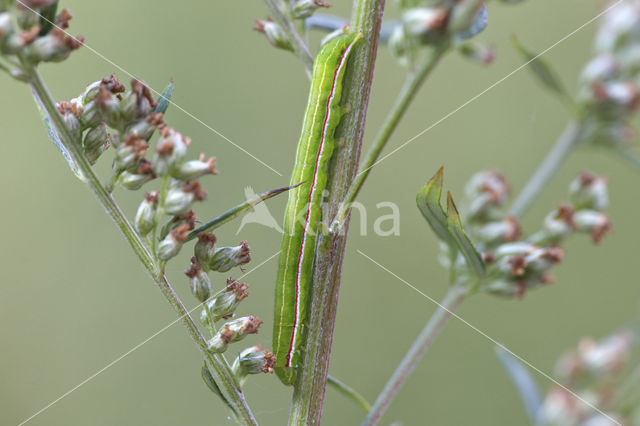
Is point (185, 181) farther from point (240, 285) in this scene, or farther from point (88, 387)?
point (88, 387)

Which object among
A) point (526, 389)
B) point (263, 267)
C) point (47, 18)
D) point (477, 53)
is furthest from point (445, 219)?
point (263, 267)

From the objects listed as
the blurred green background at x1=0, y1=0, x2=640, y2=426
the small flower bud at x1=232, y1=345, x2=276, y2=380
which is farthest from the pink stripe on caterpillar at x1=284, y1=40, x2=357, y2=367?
the blurred green background at x1=0, y1=0, x2=640, y2=426

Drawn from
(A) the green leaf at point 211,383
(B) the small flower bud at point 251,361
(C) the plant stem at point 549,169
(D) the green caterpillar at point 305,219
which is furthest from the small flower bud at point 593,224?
(A) the green leaf at point 211,383

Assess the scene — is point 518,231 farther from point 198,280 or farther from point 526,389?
point 198,280

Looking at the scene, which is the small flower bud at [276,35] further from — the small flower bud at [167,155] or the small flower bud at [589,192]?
the small flower bud at [589,192]

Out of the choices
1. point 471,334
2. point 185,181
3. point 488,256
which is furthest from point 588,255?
point 185,181

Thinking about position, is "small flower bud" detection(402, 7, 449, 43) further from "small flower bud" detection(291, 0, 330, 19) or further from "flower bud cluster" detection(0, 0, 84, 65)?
"flower bud cluster" detection(0, 0, 84, 65)
